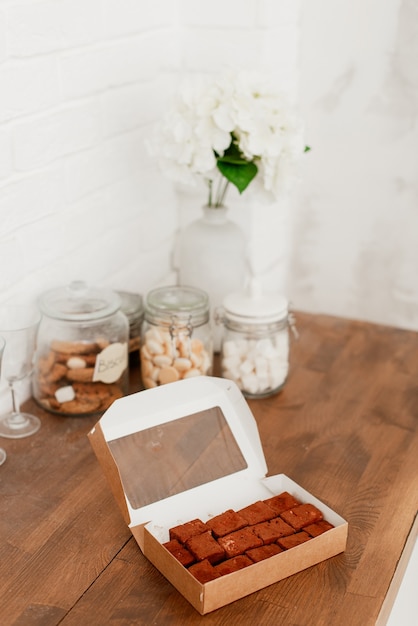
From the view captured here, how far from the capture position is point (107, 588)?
974 mm

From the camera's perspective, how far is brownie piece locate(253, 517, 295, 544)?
3.32 feet

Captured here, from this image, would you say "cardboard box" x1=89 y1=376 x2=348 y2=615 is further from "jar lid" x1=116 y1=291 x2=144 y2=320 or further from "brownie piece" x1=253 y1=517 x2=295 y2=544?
"jar lid" x1=116 y1=291 x2=144 y2=320

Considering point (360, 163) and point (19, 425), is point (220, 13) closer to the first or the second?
point (360, 163)

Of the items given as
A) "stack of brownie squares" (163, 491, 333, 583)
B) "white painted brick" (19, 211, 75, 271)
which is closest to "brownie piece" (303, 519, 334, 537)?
"stack of brownie squares" (163, 491, 333, 583)

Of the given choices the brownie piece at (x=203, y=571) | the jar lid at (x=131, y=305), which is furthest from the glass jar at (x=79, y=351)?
the brownie piece at (x=203, y=571)

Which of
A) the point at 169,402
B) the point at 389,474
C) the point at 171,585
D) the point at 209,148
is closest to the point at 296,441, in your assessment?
the point at 389,474

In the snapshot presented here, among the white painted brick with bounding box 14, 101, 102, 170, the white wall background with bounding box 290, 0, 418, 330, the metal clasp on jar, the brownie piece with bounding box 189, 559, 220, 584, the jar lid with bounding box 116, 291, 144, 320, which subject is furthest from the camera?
the white wall background with bounding box 290, 0, 418, 330

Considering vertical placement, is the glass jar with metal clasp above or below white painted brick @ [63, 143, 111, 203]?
below

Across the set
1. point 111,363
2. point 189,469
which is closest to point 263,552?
point 189,469

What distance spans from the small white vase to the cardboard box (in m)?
0.40

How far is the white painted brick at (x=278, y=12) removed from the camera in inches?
60.0

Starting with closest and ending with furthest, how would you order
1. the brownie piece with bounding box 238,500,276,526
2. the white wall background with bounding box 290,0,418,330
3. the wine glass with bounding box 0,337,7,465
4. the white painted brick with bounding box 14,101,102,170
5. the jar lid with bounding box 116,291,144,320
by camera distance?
the brownie piece with bounding box 238,500,276,526 → the wine glass with bounding box 0,337,7,465 → the white painted brick with bounding box 14,101,102,170 → the jar lid with bounding box 116,291,144,320 → the white wall background with bounding box 290,0,418,330

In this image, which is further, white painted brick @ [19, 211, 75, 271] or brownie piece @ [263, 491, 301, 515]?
white painted brick @ [19, 211, 75, 271]

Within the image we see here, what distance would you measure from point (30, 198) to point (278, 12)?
648mm
